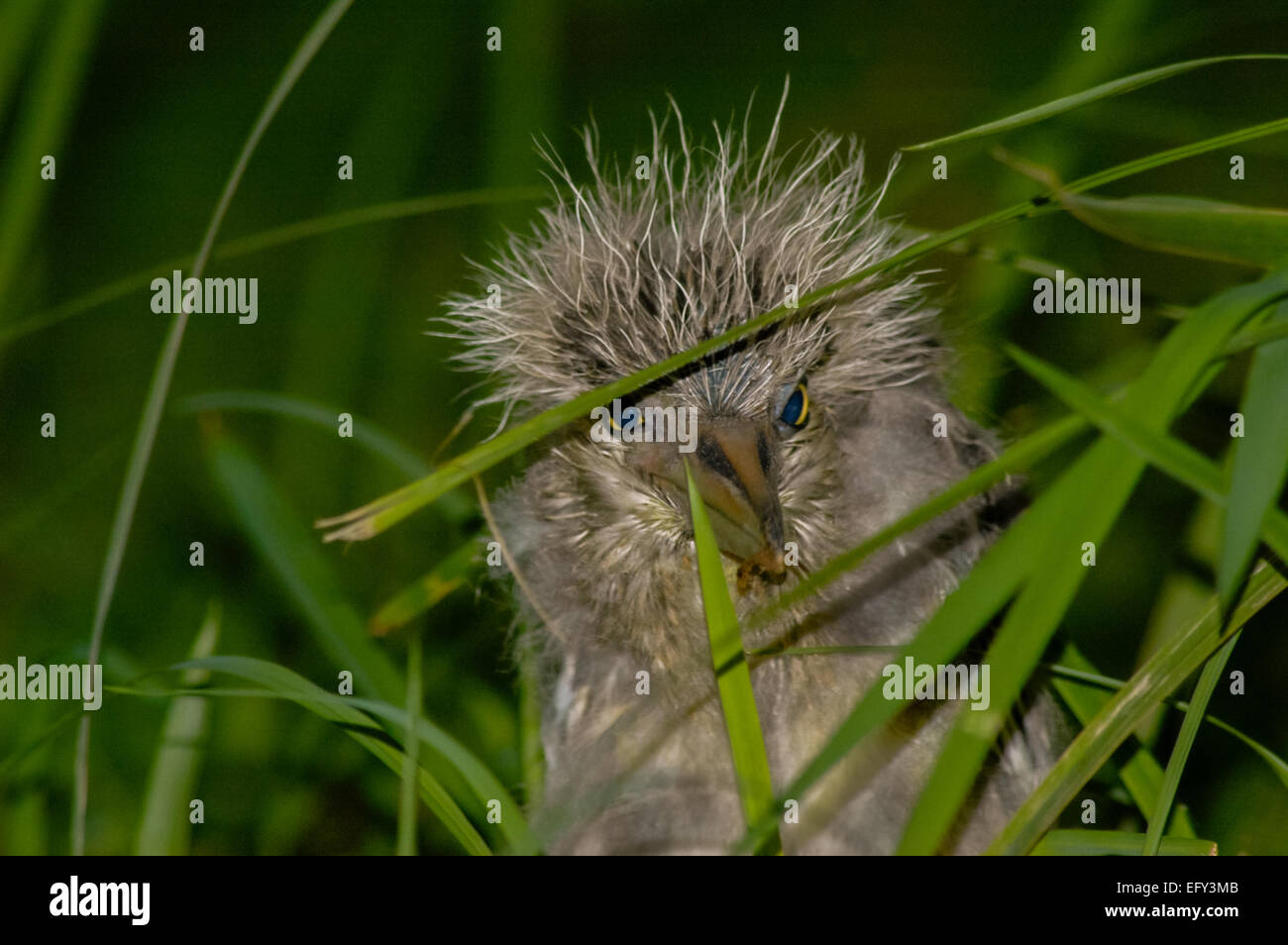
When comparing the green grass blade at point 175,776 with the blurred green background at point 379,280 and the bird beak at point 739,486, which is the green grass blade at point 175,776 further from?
the bird beak at point 739,486

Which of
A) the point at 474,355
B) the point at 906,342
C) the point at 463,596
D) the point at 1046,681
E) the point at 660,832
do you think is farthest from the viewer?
the point at 463,596

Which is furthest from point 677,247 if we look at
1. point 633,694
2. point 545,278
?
point 633,694

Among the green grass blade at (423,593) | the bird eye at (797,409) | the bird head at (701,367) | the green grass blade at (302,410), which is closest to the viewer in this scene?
the bird head at (701,367)

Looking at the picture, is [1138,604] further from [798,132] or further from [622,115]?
[622,115]

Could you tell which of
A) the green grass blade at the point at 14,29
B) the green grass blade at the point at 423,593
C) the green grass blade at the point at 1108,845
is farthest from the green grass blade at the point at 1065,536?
the green grass blade at the point at 14,29

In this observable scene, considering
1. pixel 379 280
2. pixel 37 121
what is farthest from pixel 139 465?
pixel 379 280

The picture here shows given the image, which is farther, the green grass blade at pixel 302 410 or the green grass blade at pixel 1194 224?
the green grass blade at pixel 302 410

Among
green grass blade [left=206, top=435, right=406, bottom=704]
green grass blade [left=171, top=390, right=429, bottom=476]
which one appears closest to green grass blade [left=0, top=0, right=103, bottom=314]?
green grass blade [left=171, top=390, right=429, bottom=476]
